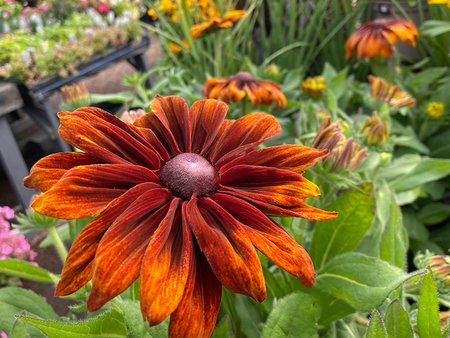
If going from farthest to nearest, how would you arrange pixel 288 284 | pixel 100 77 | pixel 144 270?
pixel 100 77 < pixel 288 284 < pixel 144 270

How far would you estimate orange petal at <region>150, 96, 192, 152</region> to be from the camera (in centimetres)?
36

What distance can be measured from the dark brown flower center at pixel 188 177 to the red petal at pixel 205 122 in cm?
3

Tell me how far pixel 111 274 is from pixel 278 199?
0.38 ft

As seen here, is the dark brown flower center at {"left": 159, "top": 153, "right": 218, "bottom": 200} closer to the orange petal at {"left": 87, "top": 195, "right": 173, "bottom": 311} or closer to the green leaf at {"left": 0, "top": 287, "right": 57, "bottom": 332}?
the orange petal at {"left": 87, "top": 195, "right": 173, "bottom": 311}

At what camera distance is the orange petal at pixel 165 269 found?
23cm

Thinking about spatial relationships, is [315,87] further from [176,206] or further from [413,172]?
[176,206]

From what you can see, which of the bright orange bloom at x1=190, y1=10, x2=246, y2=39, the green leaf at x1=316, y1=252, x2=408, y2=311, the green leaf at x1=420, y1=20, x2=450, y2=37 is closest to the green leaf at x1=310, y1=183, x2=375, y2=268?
the green leaf at x1=316, y1=252, x2=408, y2=311

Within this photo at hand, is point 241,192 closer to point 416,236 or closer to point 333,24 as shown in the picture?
point 416,236

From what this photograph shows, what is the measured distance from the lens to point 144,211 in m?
0.28

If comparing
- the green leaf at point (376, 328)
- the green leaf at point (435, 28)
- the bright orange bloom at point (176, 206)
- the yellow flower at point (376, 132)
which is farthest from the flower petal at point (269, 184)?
the green leaf at point (435, 28)

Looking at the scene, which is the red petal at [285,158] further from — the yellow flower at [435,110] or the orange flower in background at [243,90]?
the yellow flower at [435,110]

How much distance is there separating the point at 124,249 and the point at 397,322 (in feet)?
0.72

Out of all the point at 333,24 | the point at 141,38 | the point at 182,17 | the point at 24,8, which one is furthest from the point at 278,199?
the point at 24,8

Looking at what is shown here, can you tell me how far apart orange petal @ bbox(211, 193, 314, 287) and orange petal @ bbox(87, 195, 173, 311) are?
5 cm
